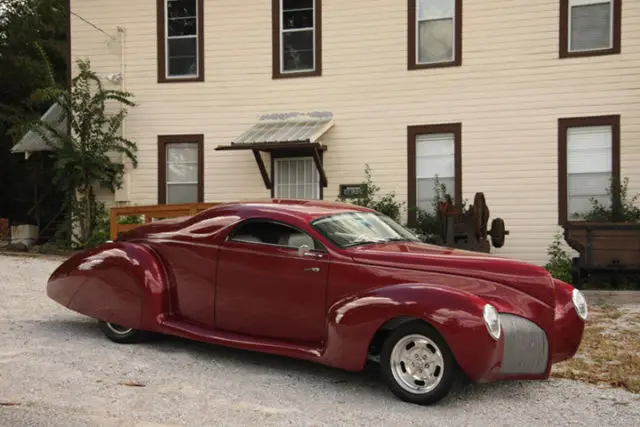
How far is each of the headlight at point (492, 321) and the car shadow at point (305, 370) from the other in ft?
1.84

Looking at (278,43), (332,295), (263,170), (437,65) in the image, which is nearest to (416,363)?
(332,295)

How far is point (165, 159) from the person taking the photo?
16094mm

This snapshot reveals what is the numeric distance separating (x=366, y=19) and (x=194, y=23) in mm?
4275

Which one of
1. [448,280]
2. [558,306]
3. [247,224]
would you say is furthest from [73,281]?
[558,306]

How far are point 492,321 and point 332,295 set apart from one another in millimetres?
1338

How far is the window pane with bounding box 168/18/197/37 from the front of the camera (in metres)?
16.2

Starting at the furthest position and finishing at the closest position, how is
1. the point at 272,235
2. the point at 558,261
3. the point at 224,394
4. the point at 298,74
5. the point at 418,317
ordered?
1. the point at 298,74
2. the point at 558,261
3. the point at 272,235
4. the point at 224,394
5. the point at 418,317

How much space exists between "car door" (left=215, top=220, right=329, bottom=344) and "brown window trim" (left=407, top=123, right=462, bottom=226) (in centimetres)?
856

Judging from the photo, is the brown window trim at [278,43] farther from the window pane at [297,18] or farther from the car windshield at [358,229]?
the car windshield at [358,229]

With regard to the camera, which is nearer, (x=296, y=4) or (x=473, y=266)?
(x=473, y=266)

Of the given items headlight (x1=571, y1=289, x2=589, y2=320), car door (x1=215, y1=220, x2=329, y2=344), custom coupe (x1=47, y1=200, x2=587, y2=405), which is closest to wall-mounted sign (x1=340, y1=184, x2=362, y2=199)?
custom coupe (x1=47, y1=200, x2=587, y2=405)

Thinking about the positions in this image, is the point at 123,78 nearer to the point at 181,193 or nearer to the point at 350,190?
the point at 181,193

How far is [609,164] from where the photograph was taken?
13.4 metres

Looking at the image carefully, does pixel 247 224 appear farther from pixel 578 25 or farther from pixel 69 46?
pixel 69 46
